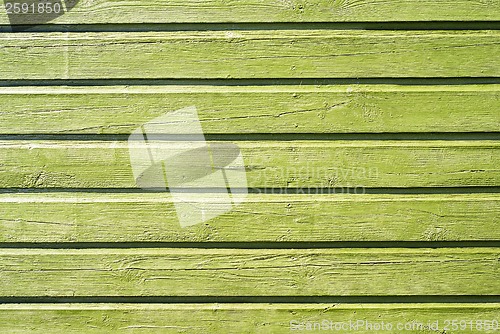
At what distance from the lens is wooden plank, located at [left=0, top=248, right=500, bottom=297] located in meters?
1.52

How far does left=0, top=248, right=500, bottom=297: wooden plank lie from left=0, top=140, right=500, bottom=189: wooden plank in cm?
25

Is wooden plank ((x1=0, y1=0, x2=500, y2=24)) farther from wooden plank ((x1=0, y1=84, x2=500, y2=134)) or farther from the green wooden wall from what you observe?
wooden plank ((x1=0, y1=84, x2=500, y2=134))

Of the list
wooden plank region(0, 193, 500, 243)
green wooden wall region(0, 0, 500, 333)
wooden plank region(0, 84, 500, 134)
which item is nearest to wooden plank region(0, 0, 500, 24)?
green wooden wall region(0, 0, 500, 333)

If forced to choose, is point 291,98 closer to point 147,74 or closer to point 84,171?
point 147,74

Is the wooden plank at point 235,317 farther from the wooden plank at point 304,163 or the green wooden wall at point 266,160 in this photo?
the wooden plank at point 304,163

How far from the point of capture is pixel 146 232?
59.7 inches

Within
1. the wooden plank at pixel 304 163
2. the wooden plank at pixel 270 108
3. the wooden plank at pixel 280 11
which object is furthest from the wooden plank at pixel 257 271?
the wooden plank at pixel 280 11

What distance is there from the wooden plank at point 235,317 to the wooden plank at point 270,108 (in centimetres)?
65

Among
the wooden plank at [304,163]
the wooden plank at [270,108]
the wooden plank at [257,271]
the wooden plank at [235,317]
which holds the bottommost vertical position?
the wooden plank at [235,317]

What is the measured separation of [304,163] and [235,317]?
0.62 meters

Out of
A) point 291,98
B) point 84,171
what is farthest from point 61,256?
point 291,98

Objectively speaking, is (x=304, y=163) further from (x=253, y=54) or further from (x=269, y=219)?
(x=253, y=54)

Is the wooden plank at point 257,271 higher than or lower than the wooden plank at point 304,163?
lower

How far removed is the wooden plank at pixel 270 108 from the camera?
1502 millimetres
